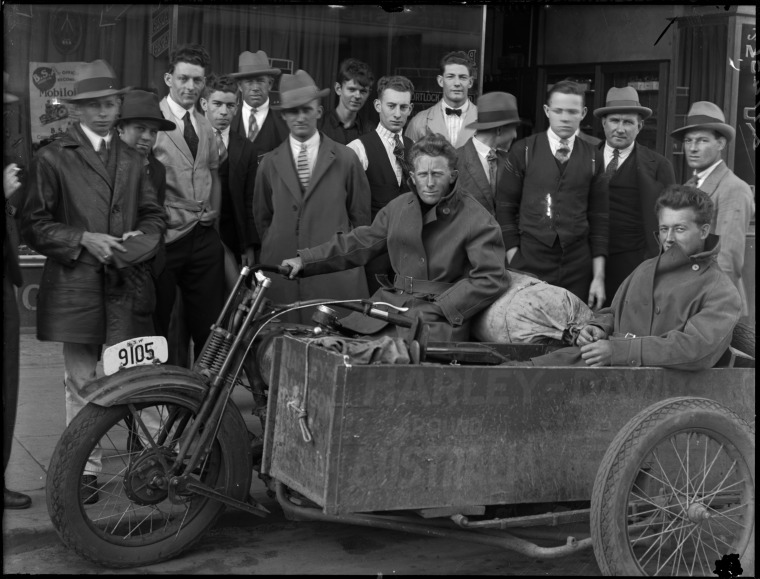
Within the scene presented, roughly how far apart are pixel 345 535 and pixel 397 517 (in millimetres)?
835

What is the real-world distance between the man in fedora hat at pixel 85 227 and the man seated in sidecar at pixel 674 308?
2.01m

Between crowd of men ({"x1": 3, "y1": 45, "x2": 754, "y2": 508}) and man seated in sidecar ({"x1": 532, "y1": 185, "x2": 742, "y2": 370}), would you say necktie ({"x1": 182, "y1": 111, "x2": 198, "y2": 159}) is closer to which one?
crowd of men ({"x1": 3, "y1": 45, "x2": 754, "y2": 508})

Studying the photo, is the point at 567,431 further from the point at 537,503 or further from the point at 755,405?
the point at 755,405

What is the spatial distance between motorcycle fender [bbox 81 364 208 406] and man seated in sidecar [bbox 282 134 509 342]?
2.48 ft

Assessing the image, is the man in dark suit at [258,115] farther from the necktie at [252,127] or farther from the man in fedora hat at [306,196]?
the man in fedora hat at [306,196]

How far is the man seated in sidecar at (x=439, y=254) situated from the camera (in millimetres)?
4750

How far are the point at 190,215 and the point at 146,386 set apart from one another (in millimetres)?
1805

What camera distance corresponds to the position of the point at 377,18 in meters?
9.53

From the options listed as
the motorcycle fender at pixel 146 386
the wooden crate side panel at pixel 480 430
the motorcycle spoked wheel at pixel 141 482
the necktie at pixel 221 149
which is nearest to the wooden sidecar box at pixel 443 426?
the wooden crate side panel at pixel 480 430

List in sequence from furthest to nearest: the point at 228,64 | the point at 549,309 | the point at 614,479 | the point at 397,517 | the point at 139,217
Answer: the point at 228,64
the point at 139,217
the point at 549,309
the point at 397,517
the point at 614,479

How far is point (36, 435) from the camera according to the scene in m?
6.07

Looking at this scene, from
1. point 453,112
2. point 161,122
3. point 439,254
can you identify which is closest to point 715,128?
point 453,112

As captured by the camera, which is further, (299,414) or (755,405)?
(755,405)

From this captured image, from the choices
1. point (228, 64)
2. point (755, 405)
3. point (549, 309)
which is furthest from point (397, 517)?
point (228, 64)
